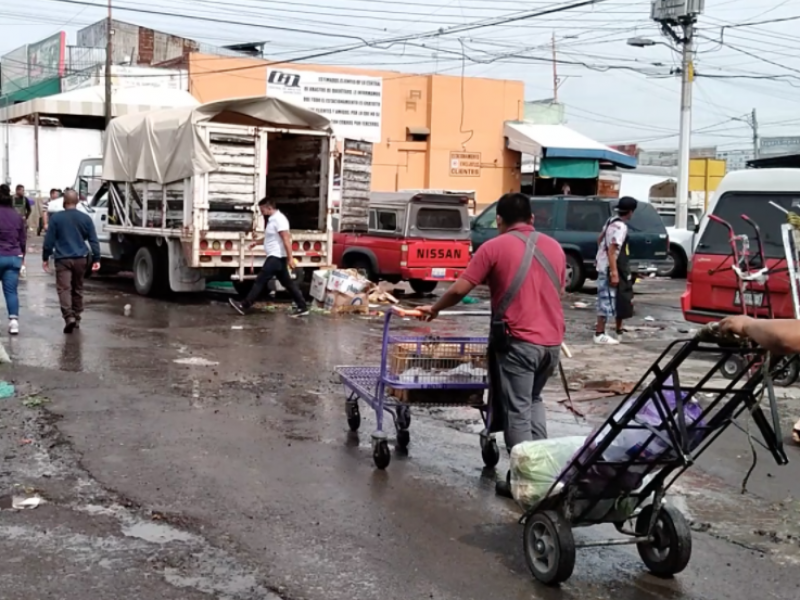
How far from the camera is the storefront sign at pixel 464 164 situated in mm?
32906

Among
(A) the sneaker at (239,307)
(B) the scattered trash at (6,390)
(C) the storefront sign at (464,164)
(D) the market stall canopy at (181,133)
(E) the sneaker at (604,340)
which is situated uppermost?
(C) the storefront sign at (464,164)

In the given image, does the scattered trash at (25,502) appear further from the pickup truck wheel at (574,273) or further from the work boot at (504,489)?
the pickup truck wheel at (574,273)

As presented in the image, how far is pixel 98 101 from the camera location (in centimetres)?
3575

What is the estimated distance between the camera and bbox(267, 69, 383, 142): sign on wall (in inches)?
1246

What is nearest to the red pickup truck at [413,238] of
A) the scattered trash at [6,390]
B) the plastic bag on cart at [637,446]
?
the scattered trash at [6,390]

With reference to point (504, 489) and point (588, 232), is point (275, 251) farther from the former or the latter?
point (504, 489)

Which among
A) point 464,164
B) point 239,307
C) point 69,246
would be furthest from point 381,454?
point 464,164

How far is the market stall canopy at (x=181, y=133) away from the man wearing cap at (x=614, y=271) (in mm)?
5657

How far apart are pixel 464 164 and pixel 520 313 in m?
28.1

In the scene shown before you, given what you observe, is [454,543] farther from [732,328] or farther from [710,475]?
[710,475]

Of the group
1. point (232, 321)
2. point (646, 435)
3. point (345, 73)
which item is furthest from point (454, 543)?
point (345, 73)

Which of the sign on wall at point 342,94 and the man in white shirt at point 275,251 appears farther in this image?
the sign on wall at point 342,94

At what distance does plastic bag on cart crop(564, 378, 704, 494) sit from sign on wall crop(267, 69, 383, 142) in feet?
91.3

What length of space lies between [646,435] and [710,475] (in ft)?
8.42
